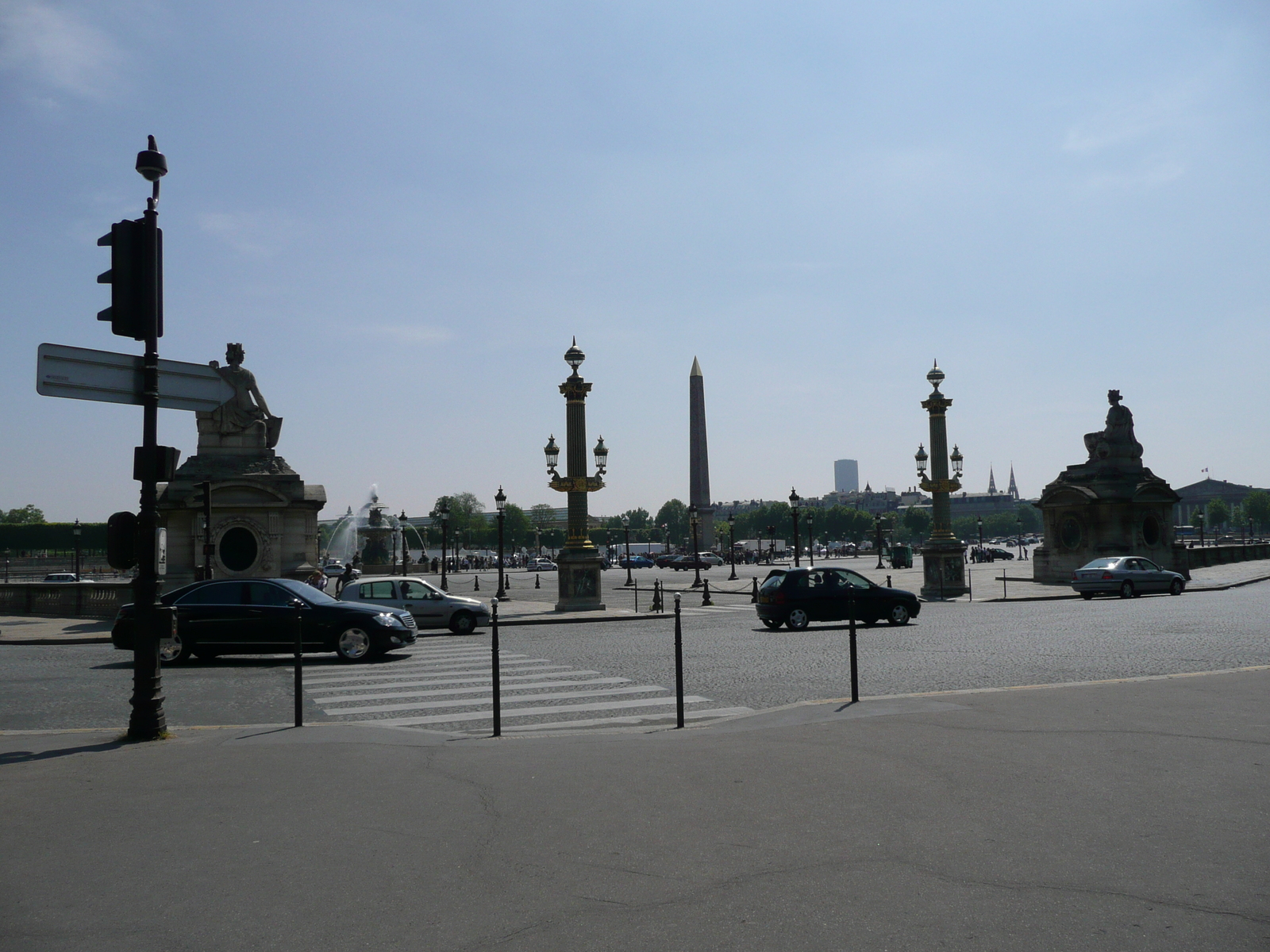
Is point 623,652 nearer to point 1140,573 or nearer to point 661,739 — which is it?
point 661,739

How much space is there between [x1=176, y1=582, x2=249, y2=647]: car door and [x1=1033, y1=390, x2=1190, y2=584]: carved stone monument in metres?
35.8

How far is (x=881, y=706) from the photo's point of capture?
32.8 feet

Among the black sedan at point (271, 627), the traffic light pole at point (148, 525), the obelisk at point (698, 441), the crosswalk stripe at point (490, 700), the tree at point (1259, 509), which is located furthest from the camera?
the tree at point (1259, 509)

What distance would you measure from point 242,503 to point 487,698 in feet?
69.2

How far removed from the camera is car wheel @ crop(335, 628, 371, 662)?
16.7 metres

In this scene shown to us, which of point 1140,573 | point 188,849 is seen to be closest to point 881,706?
point 188,849

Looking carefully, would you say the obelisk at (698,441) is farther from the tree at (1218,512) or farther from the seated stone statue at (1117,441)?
the tree at (1218,512)

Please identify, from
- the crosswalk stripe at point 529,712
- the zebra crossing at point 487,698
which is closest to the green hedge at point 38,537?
the zebra crossing at point 487,698

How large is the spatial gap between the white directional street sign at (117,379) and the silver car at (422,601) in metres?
13.6

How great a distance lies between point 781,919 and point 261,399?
32.4 m

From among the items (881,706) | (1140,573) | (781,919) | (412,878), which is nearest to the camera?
(781,919)

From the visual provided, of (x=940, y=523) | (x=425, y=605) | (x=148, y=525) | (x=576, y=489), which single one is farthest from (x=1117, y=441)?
(x=148, y=525)

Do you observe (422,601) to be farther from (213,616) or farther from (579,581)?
(579,581)

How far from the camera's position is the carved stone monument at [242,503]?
1195 inches
